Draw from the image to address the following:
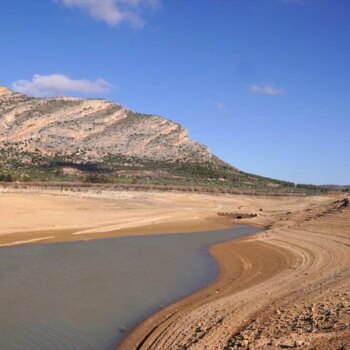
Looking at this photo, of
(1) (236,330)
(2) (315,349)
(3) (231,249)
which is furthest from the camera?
(3) (231,249)

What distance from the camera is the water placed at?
39.2 feet

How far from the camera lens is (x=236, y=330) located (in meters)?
10.8

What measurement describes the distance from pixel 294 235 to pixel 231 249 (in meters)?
4.97

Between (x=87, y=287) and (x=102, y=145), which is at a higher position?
(x=102, y=145)

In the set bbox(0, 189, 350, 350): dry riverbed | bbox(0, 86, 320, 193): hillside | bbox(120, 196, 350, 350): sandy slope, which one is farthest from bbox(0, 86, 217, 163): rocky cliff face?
bbox(120, 196, 350, 350): sandy slope

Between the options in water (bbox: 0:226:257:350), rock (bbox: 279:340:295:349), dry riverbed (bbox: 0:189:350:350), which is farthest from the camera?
water (bbox: 0:226:257:350)

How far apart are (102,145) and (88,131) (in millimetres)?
4729

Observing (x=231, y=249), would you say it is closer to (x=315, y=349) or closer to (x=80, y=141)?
(x=315, y=349)

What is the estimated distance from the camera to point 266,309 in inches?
485

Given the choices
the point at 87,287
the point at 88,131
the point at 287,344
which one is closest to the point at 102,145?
the point at 88,131

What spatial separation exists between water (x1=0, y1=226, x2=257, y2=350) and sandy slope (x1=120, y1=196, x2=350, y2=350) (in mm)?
844

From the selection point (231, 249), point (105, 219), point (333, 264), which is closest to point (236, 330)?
point (333, 264)

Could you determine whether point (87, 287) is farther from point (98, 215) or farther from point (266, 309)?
point (98, 215)

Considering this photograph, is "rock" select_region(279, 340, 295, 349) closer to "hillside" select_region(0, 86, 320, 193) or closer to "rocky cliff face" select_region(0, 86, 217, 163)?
"hillside" select_region(0, 86, 320, 193)
